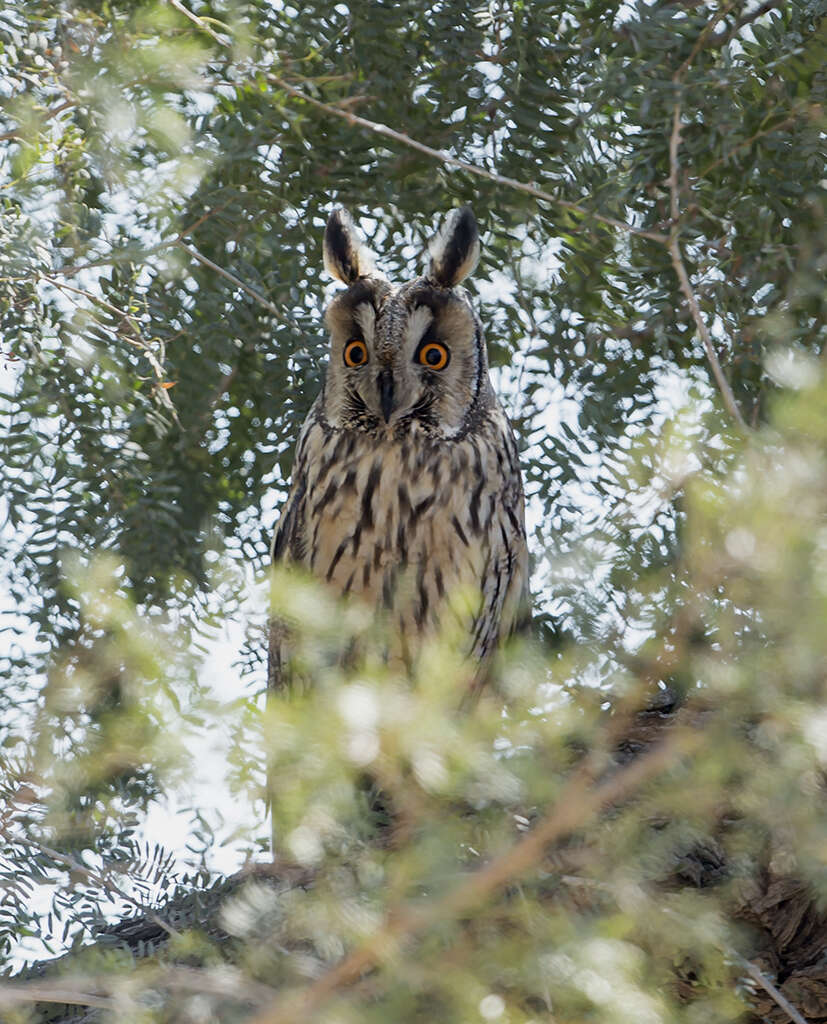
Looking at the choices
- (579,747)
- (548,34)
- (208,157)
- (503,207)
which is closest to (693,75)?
(548,34)

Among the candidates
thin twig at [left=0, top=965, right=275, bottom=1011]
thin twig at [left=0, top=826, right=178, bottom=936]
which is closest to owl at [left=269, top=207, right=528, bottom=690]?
thin twig at [left=0, top=826, right=178, bottom=936]

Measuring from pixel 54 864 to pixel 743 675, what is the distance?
33.5 inches

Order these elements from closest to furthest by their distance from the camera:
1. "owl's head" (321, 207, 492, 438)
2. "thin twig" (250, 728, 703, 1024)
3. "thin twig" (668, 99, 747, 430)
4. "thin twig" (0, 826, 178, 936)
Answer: "thin twig" (250, 728, 703, 1024) → "thin twig" (0, 826, 178, 936) → "thin twig" (668, 99, 747, 430) → "owl's head" (321, 207, 492, 438)

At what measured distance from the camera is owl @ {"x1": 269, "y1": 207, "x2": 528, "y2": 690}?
2.12 meters

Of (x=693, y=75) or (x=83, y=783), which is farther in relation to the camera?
(x=693, y=75)

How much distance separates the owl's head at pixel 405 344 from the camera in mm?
2082

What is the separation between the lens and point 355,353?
2172mm

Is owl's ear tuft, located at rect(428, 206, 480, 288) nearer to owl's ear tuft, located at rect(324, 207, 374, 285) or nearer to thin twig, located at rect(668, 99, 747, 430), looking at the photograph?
owl's ear tuft, located at rect(324, 207, 374, 285)

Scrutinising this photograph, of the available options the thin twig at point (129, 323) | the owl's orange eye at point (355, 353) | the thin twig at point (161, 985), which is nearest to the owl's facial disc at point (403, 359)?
the owl's orange eye at point (355, 353)

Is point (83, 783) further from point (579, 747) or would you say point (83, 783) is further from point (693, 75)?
point (693, 75)

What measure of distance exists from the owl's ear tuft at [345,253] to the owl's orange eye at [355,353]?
110 millimetres

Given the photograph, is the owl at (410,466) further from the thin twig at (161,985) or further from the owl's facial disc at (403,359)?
the thin twig at (161,985)

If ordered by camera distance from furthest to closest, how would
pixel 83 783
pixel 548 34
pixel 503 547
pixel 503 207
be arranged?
1. pixel 503 547
2. pixel 503 207
3. pixel 548 34
4. pixel 83 783

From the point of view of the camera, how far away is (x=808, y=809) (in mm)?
801
